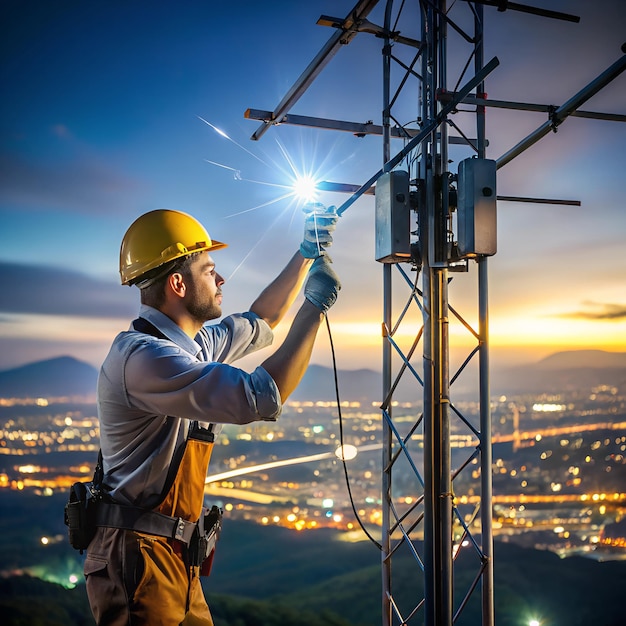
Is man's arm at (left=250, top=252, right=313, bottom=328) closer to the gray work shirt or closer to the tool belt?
the gray work shirt

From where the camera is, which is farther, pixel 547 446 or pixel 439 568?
pixel 547 446

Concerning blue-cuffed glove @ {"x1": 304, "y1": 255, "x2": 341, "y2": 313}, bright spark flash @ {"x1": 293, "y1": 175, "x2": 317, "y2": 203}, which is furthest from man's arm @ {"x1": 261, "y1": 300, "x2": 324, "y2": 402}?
bright spark flash @ {"x1": 293, "y1": 175, "x2": 317, "y2": 203}

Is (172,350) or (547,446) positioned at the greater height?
(172,350)

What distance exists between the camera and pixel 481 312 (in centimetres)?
376

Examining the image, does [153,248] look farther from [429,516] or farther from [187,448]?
[429,516]

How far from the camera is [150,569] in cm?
230

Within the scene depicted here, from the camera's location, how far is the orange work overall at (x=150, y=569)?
2.28 meters

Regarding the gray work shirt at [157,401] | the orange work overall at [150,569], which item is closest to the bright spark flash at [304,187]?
the gray work shirt at [157,401]

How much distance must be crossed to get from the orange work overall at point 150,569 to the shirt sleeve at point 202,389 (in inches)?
17.0

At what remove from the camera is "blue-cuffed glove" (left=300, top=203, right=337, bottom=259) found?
9.98ft

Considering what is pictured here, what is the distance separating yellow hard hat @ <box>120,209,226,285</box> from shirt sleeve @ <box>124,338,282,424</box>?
2.00 ft

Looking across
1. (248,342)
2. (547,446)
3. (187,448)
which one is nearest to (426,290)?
(248,342)

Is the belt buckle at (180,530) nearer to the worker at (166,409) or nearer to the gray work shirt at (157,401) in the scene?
the worker at (166,409)

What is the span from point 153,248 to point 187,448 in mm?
908
